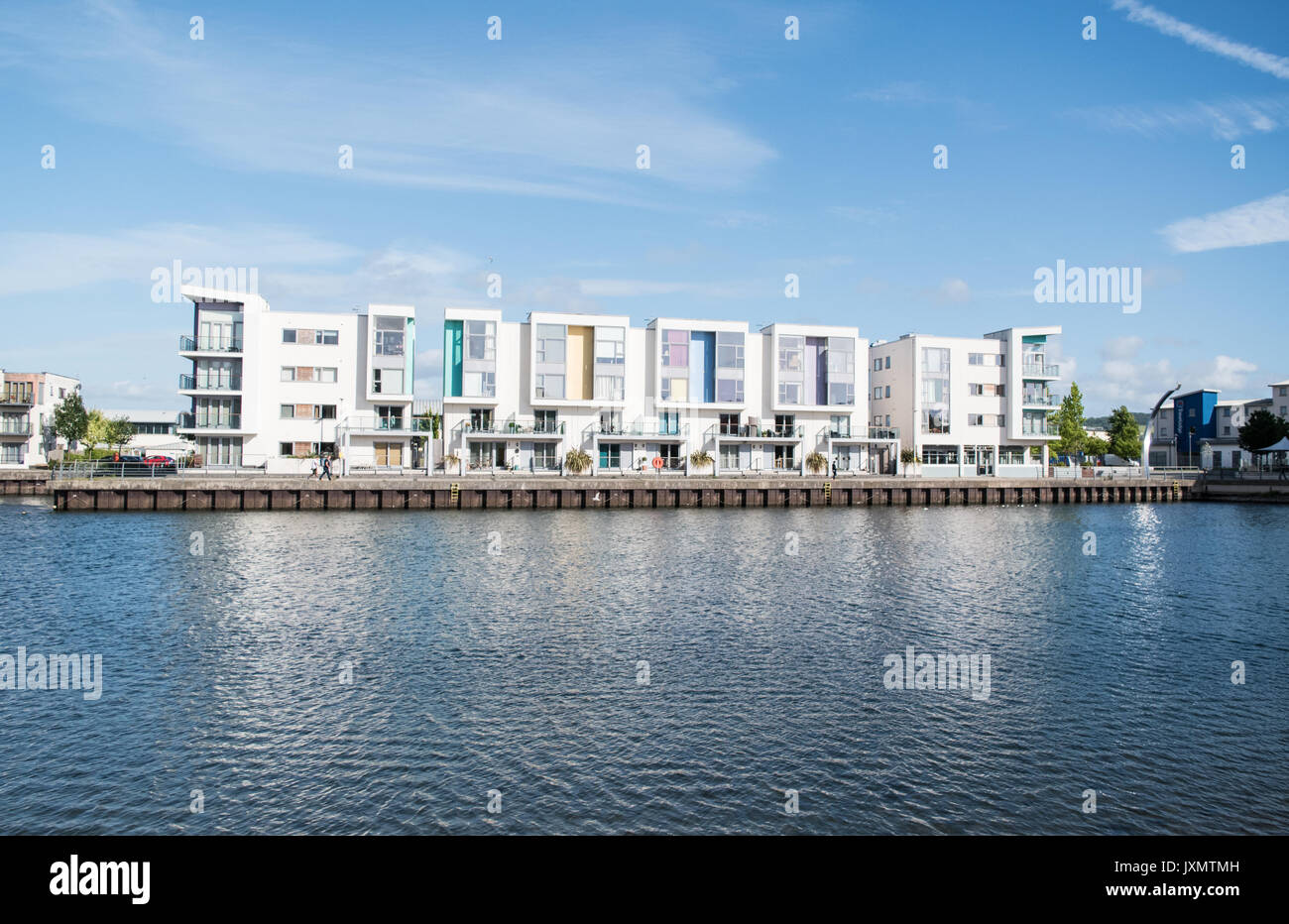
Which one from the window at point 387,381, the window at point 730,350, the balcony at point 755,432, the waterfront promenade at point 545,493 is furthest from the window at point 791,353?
the window at point 387,381

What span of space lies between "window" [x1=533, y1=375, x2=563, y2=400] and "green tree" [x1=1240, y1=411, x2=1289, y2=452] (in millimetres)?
74841

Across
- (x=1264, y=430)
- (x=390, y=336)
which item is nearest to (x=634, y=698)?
(x=390, y=336)

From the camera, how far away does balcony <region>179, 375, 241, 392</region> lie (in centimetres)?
6406

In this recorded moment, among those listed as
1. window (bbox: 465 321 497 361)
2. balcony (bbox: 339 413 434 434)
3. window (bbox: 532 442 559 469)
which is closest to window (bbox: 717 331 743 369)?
window (bbox: 532 442 559 469)

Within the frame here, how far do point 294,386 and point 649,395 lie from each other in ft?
91.8

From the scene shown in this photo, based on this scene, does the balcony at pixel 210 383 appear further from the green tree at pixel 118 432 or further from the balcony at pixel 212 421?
the green tree at pixel 118 432

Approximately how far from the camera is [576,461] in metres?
64.7

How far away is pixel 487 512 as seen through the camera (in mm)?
55469

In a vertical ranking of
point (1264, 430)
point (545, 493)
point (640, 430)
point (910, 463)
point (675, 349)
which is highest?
point (675, 349)

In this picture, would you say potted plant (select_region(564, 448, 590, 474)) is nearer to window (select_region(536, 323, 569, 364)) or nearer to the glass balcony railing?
the glass balcony railing

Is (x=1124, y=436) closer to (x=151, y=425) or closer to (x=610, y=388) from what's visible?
(x=610, y=388)

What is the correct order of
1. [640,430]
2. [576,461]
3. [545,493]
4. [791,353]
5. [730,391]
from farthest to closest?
[791,353], [730,391], [640,430], [576,461], [545,493]

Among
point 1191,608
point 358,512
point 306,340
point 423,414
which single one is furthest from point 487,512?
point 1191,608
